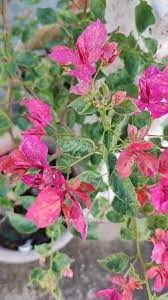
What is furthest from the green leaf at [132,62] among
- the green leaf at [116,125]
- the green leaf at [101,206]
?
the green leaf at [101,206]

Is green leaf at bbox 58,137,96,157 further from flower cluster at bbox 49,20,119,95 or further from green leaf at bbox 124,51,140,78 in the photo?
green leaf at bbox 124,51,140,78

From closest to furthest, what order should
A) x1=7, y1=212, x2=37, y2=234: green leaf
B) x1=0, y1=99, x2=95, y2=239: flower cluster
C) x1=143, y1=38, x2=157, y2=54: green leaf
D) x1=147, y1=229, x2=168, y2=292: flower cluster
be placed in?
x1=0, y1=99, x2=95, y2=239: flower cluster
x1=147, y1=229, x2=168, y2=292: flower cluster
x1=143, y1=38, x2=157, y2=54: green leaf
x1=7, y1=212, x2=37, y2=234: green leaf

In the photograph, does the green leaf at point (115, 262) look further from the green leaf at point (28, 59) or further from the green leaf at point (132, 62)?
the green leaf at point (28, 59)

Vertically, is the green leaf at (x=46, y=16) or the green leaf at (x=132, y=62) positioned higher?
the green leaf at (x=46, y=16)

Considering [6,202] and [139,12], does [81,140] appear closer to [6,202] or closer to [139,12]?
[139,12]

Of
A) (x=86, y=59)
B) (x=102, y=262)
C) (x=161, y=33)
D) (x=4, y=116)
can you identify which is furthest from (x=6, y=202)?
(x=86, y=59)

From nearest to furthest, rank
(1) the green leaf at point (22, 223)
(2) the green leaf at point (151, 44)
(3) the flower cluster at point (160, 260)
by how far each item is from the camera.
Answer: (3) the flower cluster at point (160, 260)
(2) the green leaf at point (151, 44)
(1) the green leaf at point (22, 223)

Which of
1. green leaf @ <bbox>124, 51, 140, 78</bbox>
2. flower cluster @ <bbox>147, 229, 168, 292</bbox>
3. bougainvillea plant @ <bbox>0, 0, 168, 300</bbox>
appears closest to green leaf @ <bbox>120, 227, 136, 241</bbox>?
bougainvillea plant @ <bbox>0, 0, 168, 300</bbox>
